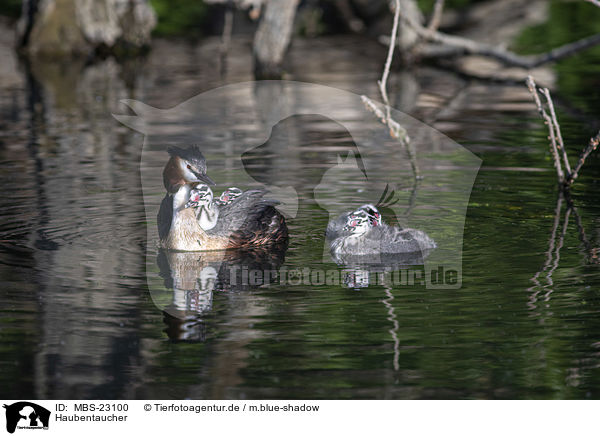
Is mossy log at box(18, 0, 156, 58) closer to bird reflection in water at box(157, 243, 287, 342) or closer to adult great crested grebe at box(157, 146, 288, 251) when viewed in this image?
adult great crested grebe at box(157, 146, 288, 251)

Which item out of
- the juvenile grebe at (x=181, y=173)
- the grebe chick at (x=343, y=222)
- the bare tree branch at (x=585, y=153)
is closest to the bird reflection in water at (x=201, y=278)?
the juvenile grebe at (x=181, y=173)

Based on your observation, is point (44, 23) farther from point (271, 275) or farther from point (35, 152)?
point (271, 275)

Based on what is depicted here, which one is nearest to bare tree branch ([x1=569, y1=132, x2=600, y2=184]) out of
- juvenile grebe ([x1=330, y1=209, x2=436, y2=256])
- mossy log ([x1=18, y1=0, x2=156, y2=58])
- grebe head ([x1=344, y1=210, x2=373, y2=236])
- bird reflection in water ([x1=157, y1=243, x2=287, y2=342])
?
juvenile grebe ([x1=330, y1=209, x2=436, y2=256])

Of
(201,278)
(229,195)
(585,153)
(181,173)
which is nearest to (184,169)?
(181,173)

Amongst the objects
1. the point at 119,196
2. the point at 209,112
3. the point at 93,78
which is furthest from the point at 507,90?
the point at 119,196

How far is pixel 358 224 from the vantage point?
8.73 m

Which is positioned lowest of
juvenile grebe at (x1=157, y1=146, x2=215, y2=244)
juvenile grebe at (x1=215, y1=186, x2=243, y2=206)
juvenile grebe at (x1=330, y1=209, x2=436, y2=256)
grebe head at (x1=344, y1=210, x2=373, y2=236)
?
juvenile grebe at (x1=330, y1=209, x2=436, y2=256)

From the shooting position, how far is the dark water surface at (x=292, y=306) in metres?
6.03

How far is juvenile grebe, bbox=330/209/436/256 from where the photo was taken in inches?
340

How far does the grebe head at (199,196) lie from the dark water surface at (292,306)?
53 cm

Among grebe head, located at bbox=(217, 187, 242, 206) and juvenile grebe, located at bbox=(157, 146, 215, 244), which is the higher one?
juvenile grebe, located at bbox=(157, 146, 215, 244)

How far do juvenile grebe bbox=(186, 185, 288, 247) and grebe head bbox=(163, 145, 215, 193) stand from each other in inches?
6.9

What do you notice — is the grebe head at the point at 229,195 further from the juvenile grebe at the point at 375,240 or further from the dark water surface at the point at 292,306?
the juvenile grebe at the point at 375,240
